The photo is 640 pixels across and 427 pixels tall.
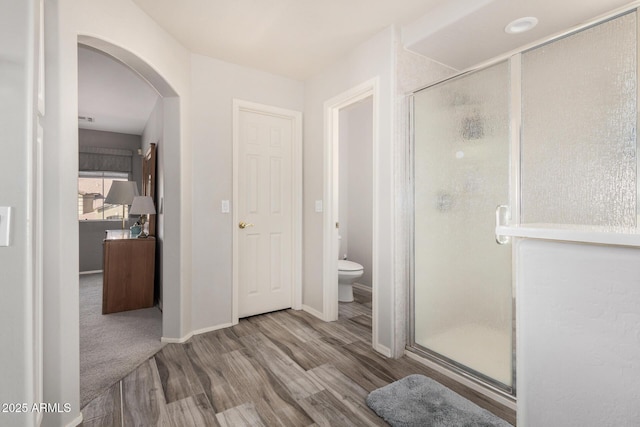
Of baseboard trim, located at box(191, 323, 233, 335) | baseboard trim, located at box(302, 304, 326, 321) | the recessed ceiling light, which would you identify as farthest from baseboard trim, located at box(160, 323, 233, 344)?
the recessed ceiling light

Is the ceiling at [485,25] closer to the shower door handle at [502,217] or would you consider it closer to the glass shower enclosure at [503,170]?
the glass shower enclosure at [503,170]

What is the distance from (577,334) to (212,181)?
8.89ft

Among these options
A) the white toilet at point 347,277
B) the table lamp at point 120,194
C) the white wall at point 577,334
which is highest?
the table lamp at point 120,194

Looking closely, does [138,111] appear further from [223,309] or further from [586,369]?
[586,369]

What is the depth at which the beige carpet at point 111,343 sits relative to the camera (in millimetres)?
2010

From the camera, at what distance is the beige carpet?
2010 mm

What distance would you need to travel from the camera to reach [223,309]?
286 cm

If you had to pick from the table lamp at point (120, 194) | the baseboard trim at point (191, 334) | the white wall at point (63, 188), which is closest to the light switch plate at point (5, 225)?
the white wall at point (63, 188)

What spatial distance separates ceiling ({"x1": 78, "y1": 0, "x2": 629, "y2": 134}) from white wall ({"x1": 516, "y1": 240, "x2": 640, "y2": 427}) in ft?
6.15

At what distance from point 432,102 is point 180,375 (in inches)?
102

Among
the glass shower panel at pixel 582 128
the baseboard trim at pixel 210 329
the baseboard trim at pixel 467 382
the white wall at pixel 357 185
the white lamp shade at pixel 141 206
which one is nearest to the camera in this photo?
the glass shower panel at pixel 582 128

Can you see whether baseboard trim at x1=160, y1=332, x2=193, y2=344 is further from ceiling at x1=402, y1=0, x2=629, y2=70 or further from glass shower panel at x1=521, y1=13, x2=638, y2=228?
ceiling at x1=402, y1=0, x2=629, y2=70

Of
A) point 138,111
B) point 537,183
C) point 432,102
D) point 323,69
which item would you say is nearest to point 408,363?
point 537,183

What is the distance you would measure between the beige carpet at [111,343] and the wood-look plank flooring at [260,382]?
0.11 metres
